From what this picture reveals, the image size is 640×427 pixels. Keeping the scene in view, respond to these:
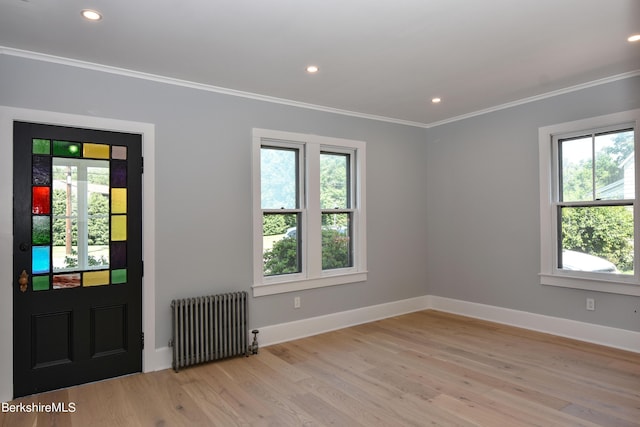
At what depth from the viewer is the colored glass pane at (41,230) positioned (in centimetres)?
316

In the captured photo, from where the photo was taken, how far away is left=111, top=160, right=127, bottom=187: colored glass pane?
3.49 metres

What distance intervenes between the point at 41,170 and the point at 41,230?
1.58 ft

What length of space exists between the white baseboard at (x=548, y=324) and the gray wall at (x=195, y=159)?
1442 millimetres

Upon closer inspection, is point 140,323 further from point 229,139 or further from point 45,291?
point 229,139

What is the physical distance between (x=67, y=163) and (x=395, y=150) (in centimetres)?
387

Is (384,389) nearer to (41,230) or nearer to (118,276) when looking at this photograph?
(118,276)

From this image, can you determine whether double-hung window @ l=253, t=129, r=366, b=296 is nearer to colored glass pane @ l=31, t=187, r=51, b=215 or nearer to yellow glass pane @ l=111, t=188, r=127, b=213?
yellow glass pane @ l=111, t=188, r=127, b=213

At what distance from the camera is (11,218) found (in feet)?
10.0

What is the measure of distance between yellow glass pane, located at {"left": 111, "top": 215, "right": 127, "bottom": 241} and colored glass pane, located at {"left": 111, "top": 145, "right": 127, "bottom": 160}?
525mm

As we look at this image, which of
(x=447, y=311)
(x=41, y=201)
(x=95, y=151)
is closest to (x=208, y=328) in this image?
(x=41, y=201)

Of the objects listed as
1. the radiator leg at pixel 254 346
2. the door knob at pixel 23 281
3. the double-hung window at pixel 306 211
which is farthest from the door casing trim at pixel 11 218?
the double-hung window at pixel 306 211

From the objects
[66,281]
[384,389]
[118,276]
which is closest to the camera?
[384,389]

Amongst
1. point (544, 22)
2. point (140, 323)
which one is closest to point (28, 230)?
point (140, 323)

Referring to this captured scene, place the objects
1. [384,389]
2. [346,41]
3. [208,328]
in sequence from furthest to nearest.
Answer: [208,328]
[384,389]
[346,41]
